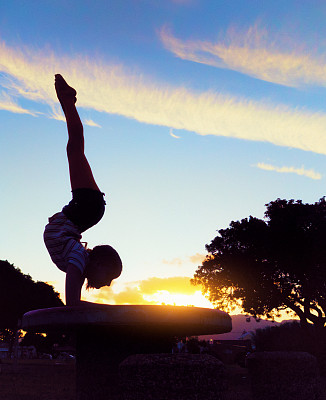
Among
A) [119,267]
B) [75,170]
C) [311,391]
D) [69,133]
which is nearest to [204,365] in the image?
[119,267]

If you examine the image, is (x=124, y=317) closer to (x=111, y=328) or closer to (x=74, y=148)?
(x=111, y=328)

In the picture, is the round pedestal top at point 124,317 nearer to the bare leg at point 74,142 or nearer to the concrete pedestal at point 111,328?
the concrete pedestal at point 111,328

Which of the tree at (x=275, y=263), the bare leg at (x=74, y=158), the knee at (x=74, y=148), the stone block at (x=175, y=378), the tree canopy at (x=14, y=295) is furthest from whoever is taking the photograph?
the tree canopy at (x=14, y=295)

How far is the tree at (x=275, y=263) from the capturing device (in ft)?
79.4

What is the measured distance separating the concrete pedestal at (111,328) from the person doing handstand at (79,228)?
29cm

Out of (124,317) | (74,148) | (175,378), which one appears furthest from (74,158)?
(175,378)

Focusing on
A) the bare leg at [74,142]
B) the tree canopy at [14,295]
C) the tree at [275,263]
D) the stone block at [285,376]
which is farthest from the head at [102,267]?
the tree canopy at [14,295]

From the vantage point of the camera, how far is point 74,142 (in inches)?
182

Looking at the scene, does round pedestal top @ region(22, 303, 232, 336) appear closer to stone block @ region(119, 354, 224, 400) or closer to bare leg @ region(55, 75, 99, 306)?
→ bare leg @ region(55, 75, 99, 306)

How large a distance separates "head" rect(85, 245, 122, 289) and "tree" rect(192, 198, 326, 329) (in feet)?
69.1

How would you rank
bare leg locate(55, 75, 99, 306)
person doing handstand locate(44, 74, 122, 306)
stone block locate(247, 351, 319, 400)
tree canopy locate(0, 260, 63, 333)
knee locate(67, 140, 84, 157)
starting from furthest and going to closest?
1. tree canopy locate(0, 260, 63, 333)
2. stone block locate(247, 351, 319, 400)
3. knee locate(67, 140, 84, 157)
4. person doing handstand locate(44, 74, 122, 306)
5. bare leg locate(55, 75, 99, 306)

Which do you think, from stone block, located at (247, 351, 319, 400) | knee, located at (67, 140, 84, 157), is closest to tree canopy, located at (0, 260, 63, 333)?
stone block, located at (247, 351, 319, 400)

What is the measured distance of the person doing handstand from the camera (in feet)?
14.6

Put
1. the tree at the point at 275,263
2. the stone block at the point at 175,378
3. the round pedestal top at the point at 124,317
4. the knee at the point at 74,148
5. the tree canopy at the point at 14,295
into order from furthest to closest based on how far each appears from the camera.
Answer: the tree canopy at the point at 14,295, the tree at the point at 275,263, the knee at the point at 74,148, the round pedestal top at the point at 124,317, the stone block at the point at 175,378
